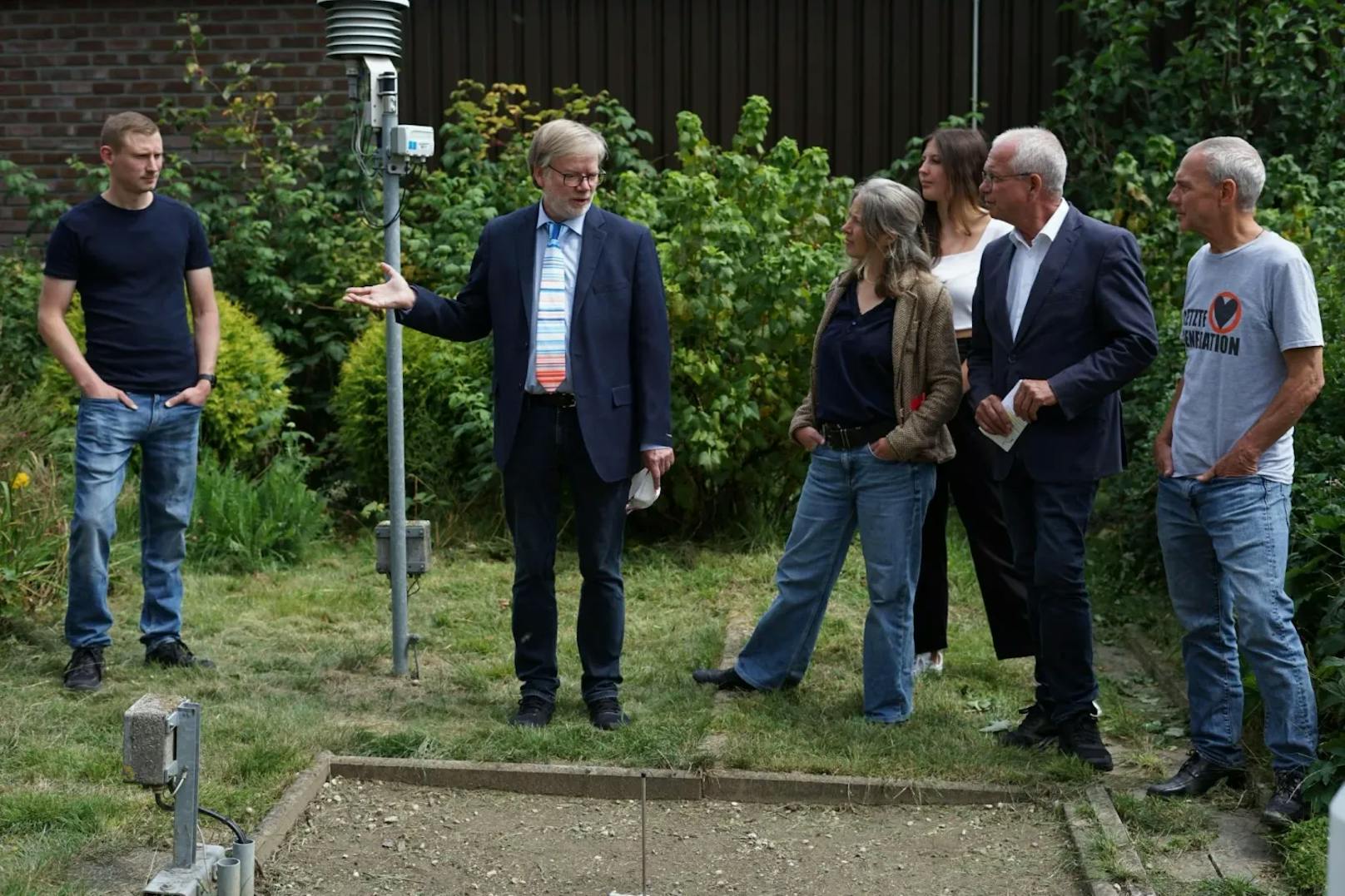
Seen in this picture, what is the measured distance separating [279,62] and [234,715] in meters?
5.75

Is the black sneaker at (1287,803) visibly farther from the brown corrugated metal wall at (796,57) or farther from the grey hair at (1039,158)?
the brown corrugated metal wall at (796,57)

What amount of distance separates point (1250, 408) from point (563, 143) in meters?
2.17

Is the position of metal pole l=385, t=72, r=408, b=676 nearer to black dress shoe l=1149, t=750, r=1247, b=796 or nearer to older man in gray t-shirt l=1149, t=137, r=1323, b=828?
older man in gray t-shirt l=1149, t=137, r=1323, b=828

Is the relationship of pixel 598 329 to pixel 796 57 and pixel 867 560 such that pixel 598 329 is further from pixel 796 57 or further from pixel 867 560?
pixel 796 57

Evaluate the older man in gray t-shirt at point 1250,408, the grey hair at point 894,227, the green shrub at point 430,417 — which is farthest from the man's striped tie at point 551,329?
the green shrub at point 430,417

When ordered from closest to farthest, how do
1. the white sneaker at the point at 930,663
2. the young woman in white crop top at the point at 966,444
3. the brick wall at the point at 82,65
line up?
1. the young woman in white crop top at the point at 966,444
2. the white sneaker at the point at 930,663
3. the brick wall at the point at 82,65

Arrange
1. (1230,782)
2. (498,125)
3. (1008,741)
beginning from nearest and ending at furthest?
(1230,782) < (1008,741) < (498,125)

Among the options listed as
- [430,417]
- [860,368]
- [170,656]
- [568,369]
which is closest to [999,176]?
[860,368]

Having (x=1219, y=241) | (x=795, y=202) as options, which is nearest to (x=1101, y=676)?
(x=1219, y=241)

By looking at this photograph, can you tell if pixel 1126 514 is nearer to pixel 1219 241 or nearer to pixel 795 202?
pixel 795 202

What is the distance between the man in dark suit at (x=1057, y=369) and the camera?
480cm

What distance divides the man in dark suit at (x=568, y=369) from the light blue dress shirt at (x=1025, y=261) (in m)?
1.12

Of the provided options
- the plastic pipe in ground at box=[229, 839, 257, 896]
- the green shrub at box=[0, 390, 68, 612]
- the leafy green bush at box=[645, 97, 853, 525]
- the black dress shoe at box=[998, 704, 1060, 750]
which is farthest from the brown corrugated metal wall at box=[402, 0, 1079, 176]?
the plastic pipe in ground at box=[229, 839, 257, 896]

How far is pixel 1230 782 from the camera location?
4793 mm
